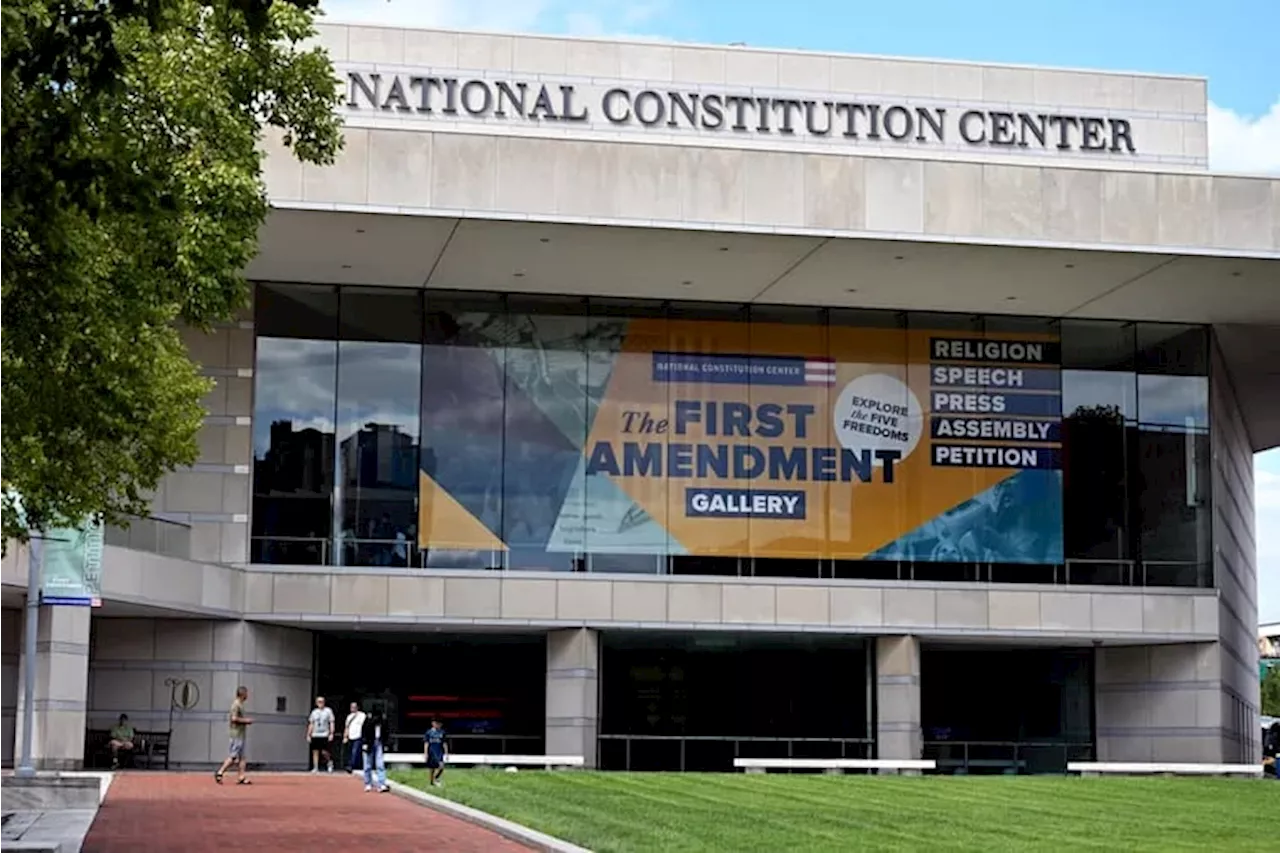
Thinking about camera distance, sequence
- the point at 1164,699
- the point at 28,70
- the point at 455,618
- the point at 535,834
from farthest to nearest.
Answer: the point at 1164,699, the point at 455,618, the point at 535,834, the point at 28,70

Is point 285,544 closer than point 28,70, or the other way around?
point 28,70

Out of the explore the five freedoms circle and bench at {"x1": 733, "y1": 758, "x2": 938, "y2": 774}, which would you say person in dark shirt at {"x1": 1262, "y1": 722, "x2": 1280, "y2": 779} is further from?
the explore the five freedoms circle

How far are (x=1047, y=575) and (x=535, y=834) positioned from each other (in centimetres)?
2690

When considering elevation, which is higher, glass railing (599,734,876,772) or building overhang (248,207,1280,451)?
building overhang (248,207,1280,451)

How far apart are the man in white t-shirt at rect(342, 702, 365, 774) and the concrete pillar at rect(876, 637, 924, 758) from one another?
11.8 metres

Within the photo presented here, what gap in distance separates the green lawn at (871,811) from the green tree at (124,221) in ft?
20.4

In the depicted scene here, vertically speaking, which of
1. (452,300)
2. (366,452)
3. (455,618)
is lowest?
(455,618)

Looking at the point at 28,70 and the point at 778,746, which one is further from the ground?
the point at 28,70

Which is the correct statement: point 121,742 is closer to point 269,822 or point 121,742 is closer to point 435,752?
point 435,752

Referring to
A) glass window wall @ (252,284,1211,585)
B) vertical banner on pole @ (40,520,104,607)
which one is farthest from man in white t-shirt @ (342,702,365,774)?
vertical banner on pole @ (40,520,104,607)

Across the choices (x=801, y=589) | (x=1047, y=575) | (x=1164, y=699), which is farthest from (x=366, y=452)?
(x=1164, y=699)

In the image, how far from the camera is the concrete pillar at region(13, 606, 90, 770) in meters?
36.1

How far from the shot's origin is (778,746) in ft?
150

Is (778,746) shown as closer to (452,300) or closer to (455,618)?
(455,618)
